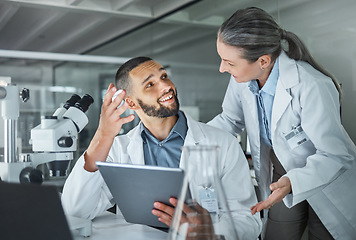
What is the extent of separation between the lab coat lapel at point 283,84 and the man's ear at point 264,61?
6 cm

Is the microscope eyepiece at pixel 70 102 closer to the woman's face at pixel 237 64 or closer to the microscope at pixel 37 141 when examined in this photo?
the microscope at pixel 37 141

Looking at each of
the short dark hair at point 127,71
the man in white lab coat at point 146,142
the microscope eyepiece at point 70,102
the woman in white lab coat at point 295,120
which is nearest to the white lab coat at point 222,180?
the man in white lab coat at point 146,142

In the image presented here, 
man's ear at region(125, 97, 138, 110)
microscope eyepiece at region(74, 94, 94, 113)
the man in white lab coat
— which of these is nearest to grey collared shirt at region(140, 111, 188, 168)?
the man in white lab coat

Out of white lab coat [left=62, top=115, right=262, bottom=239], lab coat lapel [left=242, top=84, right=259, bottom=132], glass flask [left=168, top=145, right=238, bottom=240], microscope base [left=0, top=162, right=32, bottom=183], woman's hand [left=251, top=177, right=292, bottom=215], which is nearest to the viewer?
glass flask [left=168, top=145, right=238, bottom=240]

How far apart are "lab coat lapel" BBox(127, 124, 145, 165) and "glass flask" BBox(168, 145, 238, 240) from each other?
935mm

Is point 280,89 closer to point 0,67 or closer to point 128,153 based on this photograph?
point 128,153

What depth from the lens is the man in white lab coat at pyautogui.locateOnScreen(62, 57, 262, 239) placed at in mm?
1425

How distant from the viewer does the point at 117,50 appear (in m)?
5.62

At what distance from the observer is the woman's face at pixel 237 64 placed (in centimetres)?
160

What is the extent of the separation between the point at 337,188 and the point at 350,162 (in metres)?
0.14

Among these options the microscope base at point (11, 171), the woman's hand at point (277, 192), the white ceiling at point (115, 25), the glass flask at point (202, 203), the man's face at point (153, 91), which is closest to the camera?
the glass flask at point (202, 203)

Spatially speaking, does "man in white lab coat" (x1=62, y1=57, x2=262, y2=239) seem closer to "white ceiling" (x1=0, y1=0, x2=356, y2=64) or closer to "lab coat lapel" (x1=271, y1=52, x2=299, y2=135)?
"lab coat lapel" (x1=271, y1=52, x2=299, y2=135)

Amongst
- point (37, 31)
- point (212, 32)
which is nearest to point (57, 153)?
point (212, 32)

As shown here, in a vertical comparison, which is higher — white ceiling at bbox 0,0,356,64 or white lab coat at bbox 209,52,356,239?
white ceiling at bbox 0,0,356,64
